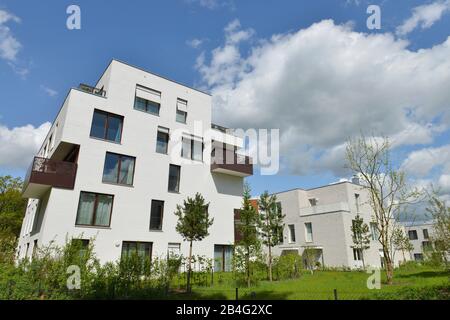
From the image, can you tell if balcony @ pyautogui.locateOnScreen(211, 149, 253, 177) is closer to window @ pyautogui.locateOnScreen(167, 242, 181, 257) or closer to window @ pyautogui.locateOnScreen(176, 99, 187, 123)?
window @ pyautogui.locateOnScreen(176, 99, 187, 123)

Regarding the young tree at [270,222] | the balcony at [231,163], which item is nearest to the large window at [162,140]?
the balcony at [231,163]

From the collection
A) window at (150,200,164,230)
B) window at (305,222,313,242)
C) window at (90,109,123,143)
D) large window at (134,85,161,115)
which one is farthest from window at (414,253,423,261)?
window at (90,109,123,143)

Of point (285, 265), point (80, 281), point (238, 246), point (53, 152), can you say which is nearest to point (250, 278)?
point (238, 246)

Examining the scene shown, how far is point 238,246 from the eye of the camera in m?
16.5

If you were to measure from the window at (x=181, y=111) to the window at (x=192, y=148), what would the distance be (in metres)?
1.61

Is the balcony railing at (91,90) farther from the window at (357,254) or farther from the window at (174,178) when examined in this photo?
the window at (357,254)

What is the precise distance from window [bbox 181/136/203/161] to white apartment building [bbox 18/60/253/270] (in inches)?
3.2

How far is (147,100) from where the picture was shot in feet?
68.5

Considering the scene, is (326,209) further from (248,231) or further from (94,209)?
(94,209)

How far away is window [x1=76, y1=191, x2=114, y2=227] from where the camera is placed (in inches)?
642

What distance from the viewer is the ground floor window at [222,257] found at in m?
20.4

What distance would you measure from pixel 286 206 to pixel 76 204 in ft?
82.8

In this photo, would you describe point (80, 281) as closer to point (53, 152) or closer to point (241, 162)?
point (53, 152)

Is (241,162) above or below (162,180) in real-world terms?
above
